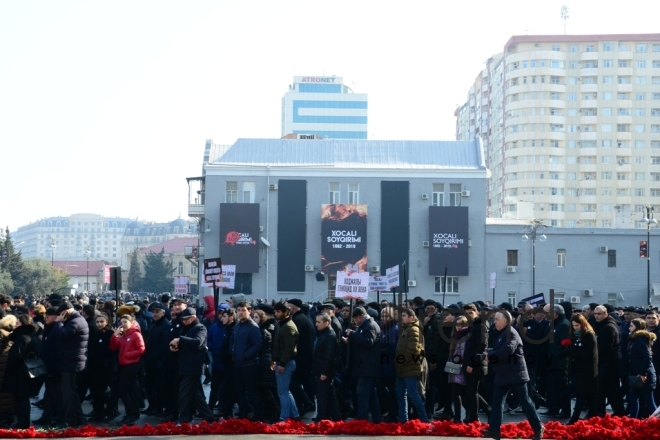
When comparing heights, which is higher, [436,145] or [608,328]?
[436,145]

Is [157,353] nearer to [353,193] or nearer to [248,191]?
[248,191]

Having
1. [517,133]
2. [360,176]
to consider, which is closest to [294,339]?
[360,176]

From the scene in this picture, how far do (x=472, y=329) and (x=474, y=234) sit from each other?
1895 inches

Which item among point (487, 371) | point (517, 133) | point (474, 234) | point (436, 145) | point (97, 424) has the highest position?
point (517, 133)

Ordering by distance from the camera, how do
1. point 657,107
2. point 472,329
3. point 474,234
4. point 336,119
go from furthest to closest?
point 336,119, point 657,107, point 474,234, point 472,329

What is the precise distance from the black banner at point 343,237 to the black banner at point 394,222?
1.23 meters

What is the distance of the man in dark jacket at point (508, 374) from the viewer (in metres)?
12.5

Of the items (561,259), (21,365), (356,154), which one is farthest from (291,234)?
(21,365)

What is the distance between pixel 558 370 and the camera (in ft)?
53.8

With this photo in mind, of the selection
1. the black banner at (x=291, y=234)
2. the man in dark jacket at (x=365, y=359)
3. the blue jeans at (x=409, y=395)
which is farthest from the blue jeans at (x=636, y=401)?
the black banner at (x=291, y=234)

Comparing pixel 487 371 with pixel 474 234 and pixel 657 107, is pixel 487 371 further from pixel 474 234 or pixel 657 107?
pixel 657 107

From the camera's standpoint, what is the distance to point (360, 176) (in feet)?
204

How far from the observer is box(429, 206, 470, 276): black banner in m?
60.7

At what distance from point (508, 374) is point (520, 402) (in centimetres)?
42
